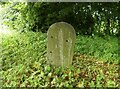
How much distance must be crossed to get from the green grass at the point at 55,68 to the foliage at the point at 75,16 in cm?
136

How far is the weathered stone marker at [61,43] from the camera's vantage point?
5402mm

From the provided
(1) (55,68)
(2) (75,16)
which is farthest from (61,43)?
(2) (75,16)

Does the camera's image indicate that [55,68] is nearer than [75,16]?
Yes

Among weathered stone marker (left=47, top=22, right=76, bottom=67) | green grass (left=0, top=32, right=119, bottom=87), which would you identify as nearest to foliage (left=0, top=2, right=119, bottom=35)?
green grass (left=0, top=32, right=119, bottom=87)

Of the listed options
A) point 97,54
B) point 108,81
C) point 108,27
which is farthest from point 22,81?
point 108,27

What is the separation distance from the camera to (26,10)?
9.43 metres

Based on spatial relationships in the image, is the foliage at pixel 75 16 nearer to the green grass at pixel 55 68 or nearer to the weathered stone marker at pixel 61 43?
the green grass at pixel 55 68

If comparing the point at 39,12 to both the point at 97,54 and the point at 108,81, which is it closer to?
the point at 97,54

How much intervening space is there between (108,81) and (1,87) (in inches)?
92.1

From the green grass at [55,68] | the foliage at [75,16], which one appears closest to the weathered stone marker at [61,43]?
the green grass at [55,68]

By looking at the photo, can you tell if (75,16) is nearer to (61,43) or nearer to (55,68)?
(61,43)

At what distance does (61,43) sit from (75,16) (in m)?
3.78

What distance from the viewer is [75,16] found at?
8992mm

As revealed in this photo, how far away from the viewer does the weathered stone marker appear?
5402 mm
